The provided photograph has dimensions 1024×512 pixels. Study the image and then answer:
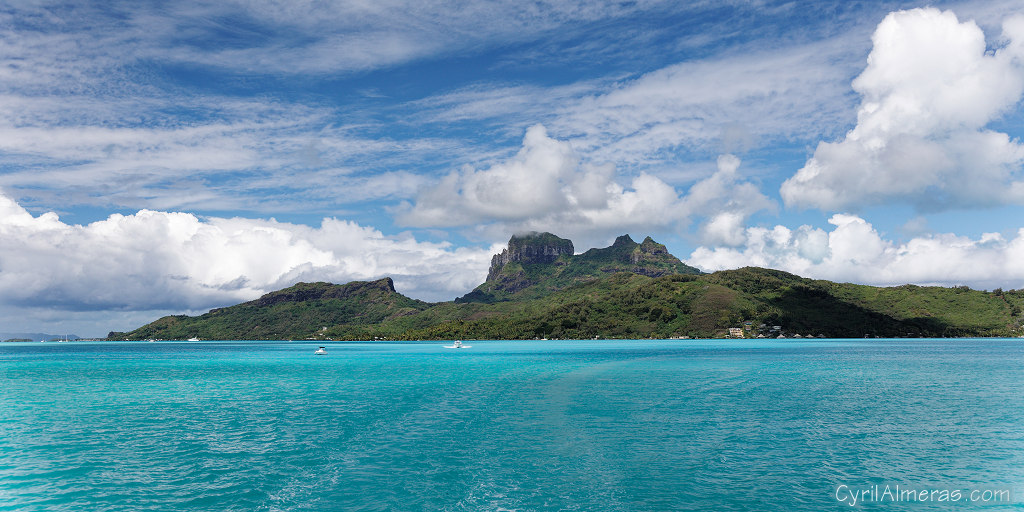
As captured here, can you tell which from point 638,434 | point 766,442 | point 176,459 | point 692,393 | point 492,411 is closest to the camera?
point 176,459

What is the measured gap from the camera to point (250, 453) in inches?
1563

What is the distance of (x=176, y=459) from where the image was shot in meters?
37.8

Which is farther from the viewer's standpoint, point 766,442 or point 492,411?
point 492,411

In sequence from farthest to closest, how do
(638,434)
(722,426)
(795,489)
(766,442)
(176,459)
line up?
(722,426)
(638,434)
(766,442)
(176,459)
(795,489)

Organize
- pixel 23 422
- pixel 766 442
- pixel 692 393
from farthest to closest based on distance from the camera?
pixel 692 393 → pixel 23 422 → pixel 766 442

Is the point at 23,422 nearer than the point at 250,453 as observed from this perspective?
No

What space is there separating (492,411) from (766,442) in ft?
85.8

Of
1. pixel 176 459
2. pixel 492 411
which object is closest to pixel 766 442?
pixel 492 411

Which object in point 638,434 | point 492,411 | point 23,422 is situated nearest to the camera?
point 638,434

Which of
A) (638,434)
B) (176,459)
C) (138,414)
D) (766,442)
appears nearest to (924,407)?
(766,442)

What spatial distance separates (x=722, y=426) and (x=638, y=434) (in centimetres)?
807

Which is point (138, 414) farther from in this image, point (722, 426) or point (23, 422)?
point (722, 426)

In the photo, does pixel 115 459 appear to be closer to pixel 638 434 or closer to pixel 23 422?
pixel 23 422

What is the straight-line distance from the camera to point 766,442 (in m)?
41.6
